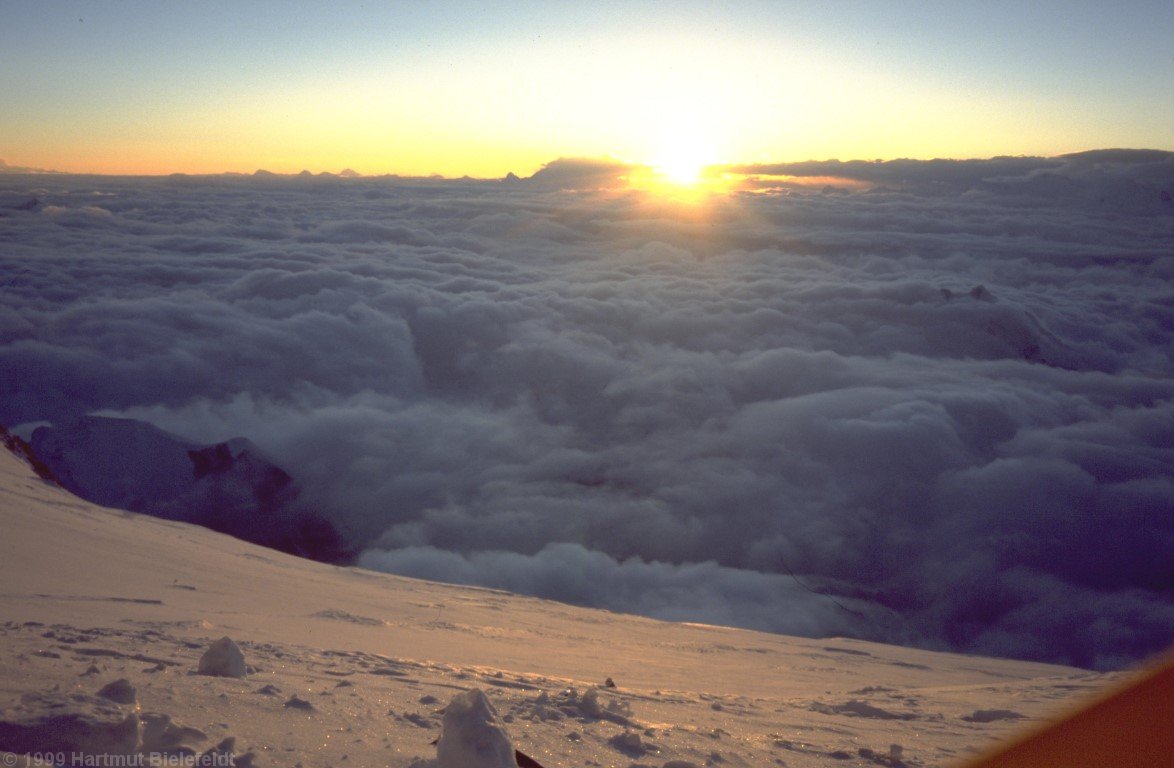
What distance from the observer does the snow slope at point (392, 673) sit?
10.8ft

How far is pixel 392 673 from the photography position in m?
4.73

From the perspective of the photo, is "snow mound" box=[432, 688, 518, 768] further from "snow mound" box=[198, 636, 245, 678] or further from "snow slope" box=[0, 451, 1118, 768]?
"snow mound" box=[198, 636, 245, 678]

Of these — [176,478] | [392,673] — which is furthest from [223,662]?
[176,478]

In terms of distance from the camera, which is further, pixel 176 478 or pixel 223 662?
pixel 176 478

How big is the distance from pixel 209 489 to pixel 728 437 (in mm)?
22986

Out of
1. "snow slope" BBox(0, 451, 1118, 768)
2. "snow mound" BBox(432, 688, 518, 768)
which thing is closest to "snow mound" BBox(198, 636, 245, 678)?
"snow slope" BBox(0, 451, 1118, 768)

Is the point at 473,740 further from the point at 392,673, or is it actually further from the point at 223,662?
the point at 392,673

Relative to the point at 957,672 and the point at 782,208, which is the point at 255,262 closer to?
the point at 957,672

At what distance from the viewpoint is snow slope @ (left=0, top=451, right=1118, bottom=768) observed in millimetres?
3301

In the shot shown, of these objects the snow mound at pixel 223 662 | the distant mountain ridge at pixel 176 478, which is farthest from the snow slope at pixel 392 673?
the distant mountain ridge at pixel 176 478

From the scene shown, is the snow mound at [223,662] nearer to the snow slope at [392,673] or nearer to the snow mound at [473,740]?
the snow slope at [392,673]

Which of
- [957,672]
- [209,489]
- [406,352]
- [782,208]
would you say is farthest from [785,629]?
[782,208]

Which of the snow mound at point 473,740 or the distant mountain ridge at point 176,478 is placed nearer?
the snow mound at point 473,740

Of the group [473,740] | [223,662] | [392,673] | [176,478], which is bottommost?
[176,478]
